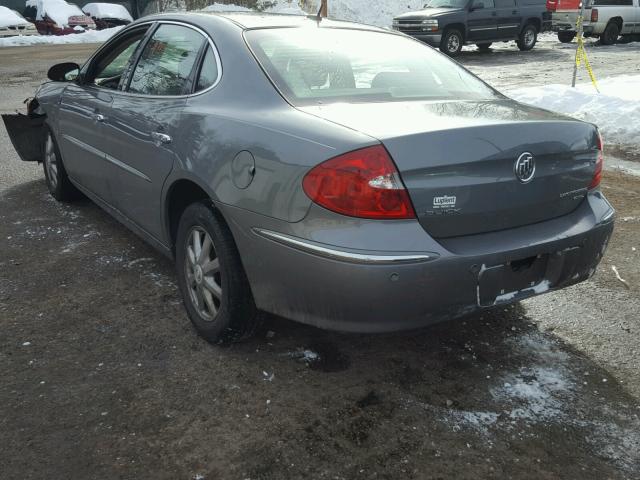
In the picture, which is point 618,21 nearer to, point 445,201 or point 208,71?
point 208,71

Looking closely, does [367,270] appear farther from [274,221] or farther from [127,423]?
[127,423]

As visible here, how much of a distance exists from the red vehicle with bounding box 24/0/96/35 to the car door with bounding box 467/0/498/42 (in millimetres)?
15343

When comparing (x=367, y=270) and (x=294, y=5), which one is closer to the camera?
(x=367, y=270)

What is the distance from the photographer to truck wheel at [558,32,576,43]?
21812 mm

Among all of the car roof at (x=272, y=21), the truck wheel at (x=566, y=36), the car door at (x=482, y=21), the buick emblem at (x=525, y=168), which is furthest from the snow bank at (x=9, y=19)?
the buick emblem at (x=525, y=168)

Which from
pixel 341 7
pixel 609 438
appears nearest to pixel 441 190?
pixel 609 438

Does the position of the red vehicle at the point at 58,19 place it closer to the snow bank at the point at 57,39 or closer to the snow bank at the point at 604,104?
the snow bank at the point at 57,39

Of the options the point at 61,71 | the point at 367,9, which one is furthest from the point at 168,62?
the point at 367,9

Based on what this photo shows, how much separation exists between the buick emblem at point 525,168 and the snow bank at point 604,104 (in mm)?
5411

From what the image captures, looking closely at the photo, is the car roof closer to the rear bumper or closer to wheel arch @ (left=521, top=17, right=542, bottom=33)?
the rear bumper

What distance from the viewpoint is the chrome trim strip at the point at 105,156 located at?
3.66m

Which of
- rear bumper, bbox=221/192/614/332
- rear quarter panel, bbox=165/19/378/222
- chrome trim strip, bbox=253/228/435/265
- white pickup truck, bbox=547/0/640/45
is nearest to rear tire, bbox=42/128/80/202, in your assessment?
rear quarter panel, bbox=165/19/378/222

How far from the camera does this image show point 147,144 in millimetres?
3510

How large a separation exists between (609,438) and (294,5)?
3409 centimetres
